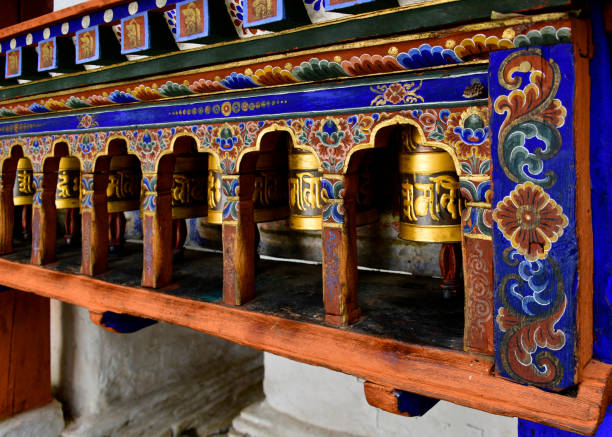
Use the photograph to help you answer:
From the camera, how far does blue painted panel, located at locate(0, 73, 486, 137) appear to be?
36.5 inches

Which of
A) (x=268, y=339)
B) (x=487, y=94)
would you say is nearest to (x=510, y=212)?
(x=487, y=94)

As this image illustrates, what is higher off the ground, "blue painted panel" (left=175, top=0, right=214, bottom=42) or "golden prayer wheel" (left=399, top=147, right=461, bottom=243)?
"blue painted panel" (left=175, top=0, right=214, bottom=42)

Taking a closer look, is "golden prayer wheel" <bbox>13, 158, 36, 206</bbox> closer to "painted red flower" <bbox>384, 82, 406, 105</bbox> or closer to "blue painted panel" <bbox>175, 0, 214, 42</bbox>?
"blue painted panel" <bbox>175, 0, 214, 42</bbox>

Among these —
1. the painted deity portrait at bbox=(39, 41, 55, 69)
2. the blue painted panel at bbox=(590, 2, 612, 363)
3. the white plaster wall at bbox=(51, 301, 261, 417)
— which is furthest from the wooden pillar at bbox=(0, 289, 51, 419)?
the blue painted panel at bbox=(590, 2, 612, 363)

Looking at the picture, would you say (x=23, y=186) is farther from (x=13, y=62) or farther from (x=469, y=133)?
(x=469, y=133)

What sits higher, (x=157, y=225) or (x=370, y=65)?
(x=370, y=65)

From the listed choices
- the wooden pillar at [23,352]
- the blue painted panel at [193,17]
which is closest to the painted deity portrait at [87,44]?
the blue painted panel at [193,17]

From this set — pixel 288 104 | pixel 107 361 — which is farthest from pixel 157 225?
pixel 107 361

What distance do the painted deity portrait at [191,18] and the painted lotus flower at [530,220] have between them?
71 centimetres

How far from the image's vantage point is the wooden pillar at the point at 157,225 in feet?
4.72

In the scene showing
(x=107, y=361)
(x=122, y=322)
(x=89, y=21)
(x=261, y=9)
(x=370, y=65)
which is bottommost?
(x=107, y=361)

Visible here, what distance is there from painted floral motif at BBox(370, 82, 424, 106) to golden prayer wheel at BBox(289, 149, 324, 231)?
317 millimetres

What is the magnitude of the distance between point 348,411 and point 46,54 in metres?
1.74

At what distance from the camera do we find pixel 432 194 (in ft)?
3.67
